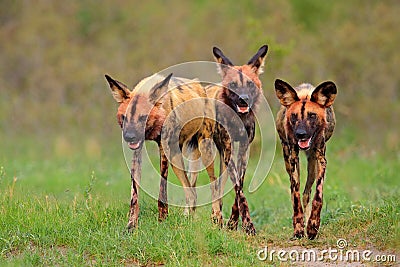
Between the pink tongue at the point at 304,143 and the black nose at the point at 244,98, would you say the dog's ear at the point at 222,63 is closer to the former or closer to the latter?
the black nose at the point at 244,98

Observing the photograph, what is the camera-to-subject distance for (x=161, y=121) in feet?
25.0

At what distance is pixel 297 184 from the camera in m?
7.79

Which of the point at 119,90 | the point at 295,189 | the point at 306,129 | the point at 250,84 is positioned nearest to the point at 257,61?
the point at 250,84

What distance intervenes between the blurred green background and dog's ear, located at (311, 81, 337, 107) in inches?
316

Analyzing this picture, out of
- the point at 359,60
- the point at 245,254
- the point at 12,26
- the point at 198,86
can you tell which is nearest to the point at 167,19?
the point at 12,26

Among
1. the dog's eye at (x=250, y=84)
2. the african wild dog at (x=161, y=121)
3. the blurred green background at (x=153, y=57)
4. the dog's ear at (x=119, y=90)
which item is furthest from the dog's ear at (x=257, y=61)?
the blurred green background at (x=153, y=57)

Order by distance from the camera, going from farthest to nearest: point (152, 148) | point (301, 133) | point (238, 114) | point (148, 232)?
1. point (152, 148)
2. point (238, 114)
3. point (301, 133)
4. point (148, 232)

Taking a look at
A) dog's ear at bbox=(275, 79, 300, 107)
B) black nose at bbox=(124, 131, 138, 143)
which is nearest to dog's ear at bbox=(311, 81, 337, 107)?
dog's ear at bbox=(275, 79, 300, 107)

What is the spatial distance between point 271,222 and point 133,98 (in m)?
2.92

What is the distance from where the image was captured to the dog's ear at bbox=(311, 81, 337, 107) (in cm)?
734

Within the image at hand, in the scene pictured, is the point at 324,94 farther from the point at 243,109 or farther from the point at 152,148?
the point at 152,148

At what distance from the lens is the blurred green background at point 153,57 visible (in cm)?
1752

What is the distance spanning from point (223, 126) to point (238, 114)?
278mm

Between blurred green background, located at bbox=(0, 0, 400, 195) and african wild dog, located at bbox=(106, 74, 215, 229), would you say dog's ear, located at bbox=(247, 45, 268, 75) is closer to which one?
african wild dog, located at bbox=(106, 74, 215, 229)
